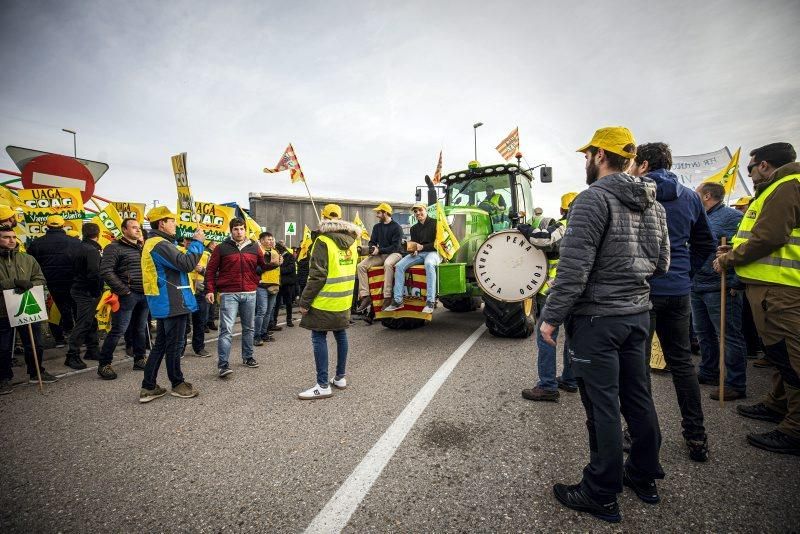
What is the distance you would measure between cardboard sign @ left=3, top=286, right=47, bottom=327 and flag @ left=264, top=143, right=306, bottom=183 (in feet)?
17.4

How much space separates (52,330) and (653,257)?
8.95m

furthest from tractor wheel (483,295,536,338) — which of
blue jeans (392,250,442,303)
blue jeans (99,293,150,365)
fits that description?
blue jeans (99,293,150,365)

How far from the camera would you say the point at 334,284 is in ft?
12.1

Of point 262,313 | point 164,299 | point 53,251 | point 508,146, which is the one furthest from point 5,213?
point 508,146

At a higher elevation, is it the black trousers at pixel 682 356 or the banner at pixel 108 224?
the banner at pixel 108 224

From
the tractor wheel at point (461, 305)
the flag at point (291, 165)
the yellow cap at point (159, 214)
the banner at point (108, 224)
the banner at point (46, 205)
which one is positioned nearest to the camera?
the yellow cap at point (159, 214)

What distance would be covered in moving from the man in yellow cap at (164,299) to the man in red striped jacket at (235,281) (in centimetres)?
79

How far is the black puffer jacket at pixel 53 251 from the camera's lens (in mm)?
5539

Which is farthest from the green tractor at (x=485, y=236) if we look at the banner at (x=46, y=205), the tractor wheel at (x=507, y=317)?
the banner at (x=46, y=205)

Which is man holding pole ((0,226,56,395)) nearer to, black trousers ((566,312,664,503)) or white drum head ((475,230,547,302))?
white drum head ((475,230,547,302))

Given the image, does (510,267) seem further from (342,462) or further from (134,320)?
(134,320)

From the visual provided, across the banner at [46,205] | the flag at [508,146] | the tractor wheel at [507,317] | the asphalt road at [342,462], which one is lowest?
the asphalt road at [342,462]

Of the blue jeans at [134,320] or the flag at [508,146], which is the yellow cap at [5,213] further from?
the flag at [508,146]

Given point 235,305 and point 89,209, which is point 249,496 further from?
point 89,209
